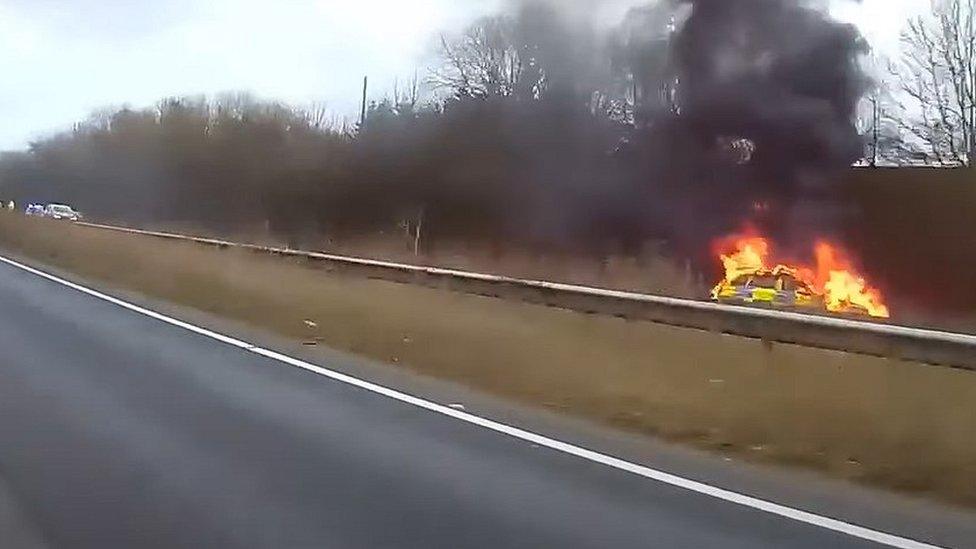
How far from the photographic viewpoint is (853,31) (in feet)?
95.6

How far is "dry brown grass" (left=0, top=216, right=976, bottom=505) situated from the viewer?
27.9 ft

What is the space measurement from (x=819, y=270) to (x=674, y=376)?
17.9 meters

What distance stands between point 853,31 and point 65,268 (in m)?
20.5

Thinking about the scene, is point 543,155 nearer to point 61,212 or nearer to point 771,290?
point 771,290

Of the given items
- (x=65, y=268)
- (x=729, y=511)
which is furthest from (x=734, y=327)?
(x=65, y=268)

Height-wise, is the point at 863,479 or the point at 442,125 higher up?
the point at 442,125

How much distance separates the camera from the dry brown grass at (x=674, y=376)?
850 cm

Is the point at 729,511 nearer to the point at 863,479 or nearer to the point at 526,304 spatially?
the point at 863,479

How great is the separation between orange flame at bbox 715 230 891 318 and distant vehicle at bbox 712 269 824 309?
0.17 m

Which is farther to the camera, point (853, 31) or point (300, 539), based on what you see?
point (853, 31)

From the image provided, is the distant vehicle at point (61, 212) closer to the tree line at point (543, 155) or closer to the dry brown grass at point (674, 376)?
the tree line at point (543, 155)

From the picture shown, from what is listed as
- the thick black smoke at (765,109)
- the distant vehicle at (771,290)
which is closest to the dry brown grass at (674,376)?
the distant vehicle at (771,290)

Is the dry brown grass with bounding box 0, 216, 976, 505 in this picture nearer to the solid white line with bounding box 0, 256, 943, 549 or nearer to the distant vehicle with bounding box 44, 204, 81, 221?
the solid white line with bounding box 0, 256, 943, 549

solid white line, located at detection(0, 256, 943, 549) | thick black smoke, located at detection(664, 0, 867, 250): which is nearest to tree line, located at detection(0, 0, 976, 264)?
thick black smoke, located at detection(664, 0, 867, 250)
